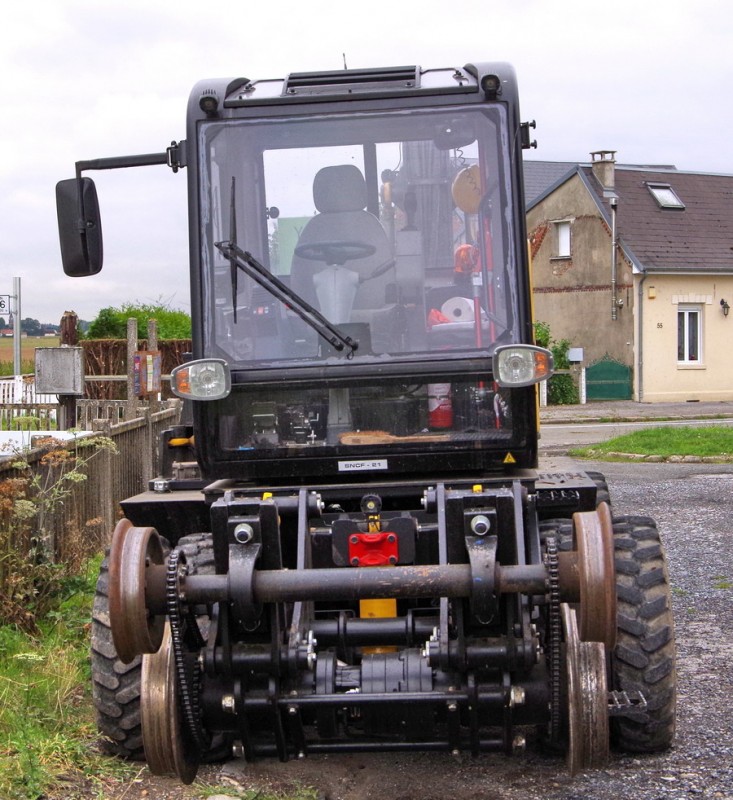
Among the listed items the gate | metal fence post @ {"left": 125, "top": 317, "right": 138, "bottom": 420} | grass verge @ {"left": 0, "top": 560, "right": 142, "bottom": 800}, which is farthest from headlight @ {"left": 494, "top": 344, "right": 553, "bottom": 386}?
the gate

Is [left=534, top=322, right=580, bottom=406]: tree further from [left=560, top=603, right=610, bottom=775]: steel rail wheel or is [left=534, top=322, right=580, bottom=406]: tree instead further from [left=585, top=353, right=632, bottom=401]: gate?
[left=560, top=603, right=610, bottom=775]: steel rail wheel

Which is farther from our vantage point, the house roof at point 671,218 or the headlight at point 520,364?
the house roof at point 671,218

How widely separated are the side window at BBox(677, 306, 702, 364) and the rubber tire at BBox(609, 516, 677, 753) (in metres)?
30.5

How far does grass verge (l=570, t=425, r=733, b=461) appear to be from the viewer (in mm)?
17719

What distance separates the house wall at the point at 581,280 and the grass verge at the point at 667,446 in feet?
45.0

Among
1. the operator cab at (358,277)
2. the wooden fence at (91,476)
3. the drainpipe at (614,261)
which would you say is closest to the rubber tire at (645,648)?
the operator cab at (358,277)

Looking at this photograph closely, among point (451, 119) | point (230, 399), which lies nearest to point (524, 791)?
point (230, 399)

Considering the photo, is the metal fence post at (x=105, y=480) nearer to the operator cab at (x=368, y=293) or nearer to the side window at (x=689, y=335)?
the operator cab at (x=368, y=293)

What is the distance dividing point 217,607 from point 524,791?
1414 mm

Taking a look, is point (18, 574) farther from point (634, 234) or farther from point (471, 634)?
point (634, 234)

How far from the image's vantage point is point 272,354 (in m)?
5.34

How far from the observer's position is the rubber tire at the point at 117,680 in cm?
503

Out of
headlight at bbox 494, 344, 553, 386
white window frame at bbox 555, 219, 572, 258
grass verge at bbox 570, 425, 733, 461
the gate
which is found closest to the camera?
headlight at bbox 494, 344, 553, 386

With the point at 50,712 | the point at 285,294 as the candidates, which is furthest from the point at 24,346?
the point at 285,294
